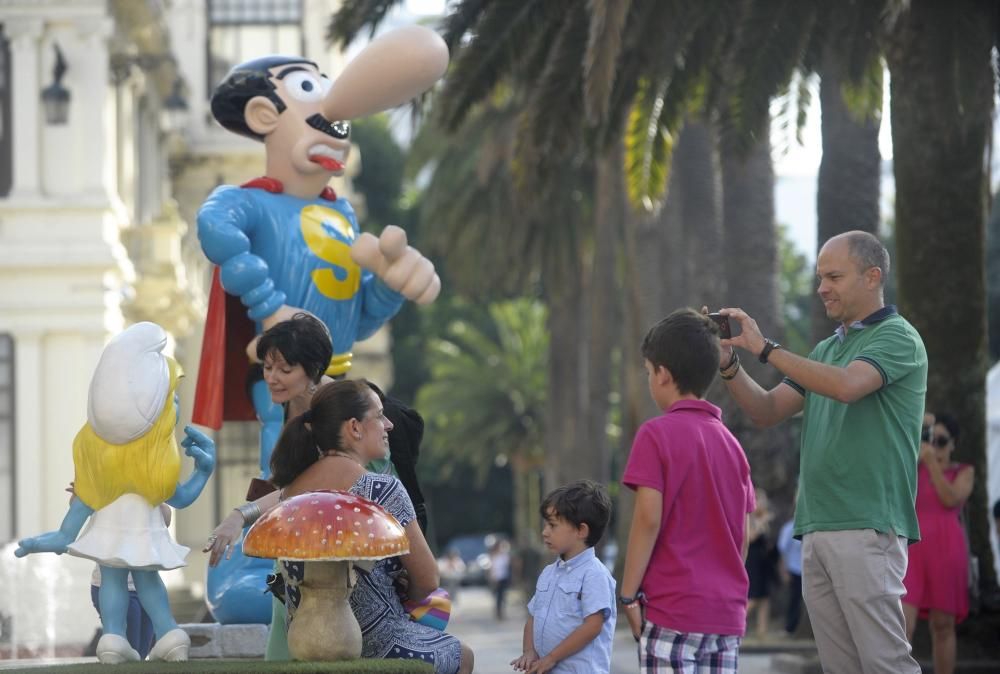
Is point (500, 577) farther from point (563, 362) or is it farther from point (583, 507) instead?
point (583, 507)

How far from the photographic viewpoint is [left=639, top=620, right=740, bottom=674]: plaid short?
5734mm

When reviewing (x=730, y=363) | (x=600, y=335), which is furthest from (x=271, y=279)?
(x=600, y=335)

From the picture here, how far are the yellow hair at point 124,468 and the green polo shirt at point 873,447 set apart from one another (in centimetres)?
257

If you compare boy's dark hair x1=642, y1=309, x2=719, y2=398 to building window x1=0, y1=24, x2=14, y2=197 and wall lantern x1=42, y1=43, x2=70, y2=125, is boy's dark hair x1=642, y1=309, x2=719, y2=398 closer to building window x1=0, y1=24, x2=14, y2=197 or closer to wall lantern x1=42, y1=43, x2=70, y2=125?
wall lantern x1=42, y1=43, x2=70, y2=125

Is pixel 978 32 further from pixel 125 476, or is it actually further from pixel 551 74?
pixel 125 476

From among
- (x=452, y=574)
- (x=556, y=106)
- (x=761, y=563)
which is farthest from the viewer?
(x=452, y=574)

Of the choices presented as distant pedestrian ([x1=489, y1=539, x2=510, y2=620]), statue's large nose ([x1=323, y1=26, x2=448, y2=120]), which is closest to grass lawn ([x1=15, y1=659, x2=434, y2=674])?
statue's large nose ([x1=323, y1=26, x2=448, y2=120])

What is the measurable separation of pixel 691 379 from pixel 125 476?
2544 millimetres

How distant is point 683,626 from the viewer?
225 inches

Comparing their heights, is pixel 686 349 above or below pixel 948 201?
below

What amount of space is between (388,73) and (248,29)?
85.1 feet

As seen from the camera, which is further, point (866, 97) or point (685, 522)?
point (866, 97)

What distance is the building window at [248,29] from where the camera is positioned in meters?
34.2

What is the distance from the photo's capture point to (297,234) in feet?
30.9
